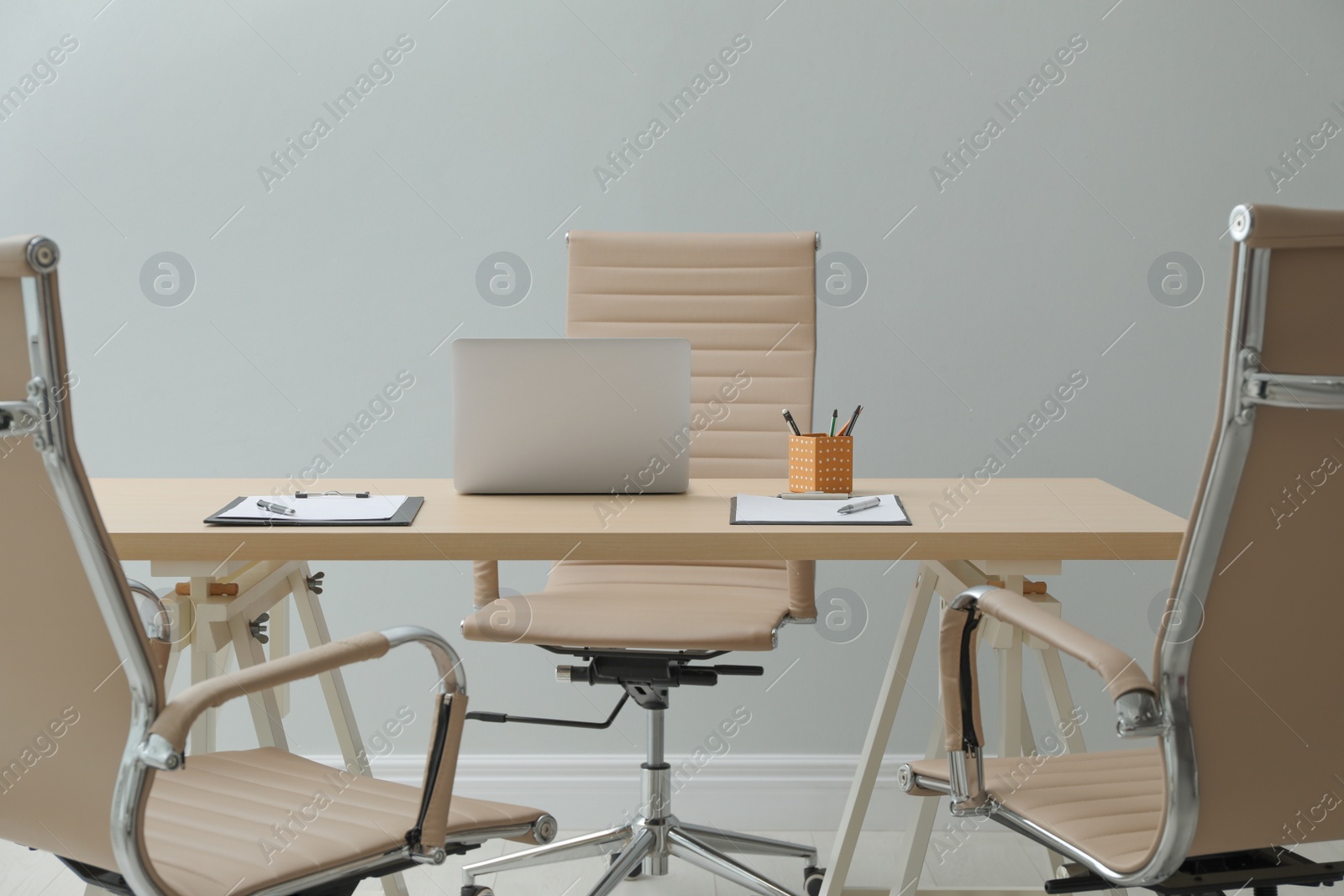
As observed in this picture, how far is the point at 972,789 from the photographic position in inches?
47.1

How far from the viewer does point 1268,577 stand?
941 mm

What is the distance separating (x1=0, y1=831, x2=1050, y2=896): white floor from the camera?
2.17 m

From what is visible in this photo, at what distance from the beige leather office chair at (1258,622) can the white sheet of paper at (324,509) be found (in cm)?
89

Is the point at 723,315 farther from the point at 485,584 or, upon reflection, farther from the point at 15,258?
the point at 15,258

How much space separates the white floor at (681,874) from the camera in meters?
2.17

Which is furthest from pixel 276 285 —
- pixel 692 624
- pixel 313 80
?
pixel 692 624

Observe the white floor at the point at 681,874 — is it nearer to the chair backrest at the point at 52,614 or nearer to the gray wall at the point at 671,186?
the gray wall at the point at 671,186

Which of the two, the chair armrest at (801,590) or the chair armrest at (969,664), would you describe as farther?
the chair armrest at (801,590)

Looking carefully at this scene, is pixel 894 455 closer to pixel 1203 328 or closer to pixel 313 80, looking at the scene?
pixel 1203 328

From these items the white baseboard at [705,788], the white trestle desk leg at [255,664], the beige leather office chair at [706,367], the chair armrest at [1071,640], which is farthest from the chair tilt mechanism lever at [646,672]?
the white baseboard at [705,788]

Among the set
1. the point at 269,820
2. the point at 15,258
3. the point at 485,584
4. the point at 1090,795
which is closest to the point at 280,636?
the point at 485,584

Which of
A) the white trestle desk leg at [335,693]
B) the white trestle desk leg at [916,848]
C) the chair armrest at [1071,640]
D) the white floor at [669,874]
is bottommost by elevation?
the white floor at [669,874]

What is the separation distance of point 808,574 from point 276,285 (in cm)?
145

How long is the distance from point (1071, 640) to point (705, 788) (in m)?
1.68
